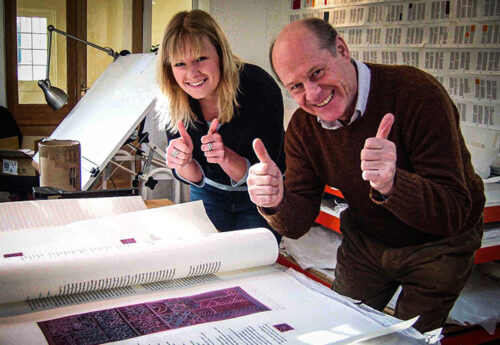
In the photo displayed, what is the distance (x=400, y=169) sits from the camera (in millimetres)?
1047

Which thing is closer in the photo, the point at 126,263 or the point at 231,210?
the point at 126,263

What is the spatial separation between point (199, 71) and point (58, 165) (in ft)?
1.63

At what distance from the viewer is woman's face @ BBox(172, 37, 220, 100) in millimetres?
1576

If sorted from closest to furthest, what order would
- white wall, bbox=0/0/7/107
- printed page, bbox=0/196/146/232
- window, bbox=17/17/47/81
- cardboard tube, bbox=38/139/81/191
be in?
1. printed page, bbox=0/196/146/232
2. cardboard tube, bbox=38/139/81/191
3. white wall, bbox=0/0/7/107
4. window, bbox=17/17/47/81

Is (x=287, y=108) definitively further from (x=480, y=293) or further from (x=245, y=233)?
(x=245, y=233)

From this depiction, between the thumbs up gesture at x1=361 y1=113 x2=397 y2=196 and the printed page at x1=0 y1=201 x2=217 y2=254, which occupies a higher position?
the thumbs up gesture at x1=361 y1=113 x2=397 y2=196

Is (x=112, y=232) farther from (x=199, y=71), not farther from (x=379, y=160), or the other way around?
(x=199, y=71)

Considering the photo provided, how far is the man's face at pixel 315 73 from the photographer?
116 centimetres

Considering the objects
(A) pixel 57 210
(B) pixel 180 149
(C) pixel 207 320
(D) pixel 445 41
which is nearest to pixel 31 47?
(D) pixel 445 41

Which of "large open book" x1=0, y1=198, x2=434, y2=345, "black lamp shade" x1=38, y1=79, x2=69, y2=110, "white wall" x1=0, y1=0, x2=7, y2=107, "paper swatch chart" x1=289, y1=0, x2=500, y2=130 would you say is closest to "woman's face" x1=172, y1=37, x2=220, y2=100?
"large open book" x1=0, y1=198, x2=434, y2=345

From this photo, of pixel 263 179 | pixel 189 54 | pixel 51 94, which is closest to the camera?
pixel 263 179

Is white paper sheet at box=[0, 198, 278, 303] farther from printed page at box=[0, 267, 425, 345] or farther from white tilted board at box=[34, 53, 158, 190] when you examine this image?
white tilted board at box=[34, 53, 158, 190]

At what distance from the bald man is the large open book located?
251 millimetres

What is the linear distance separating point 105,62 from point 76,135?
10.8 feet
